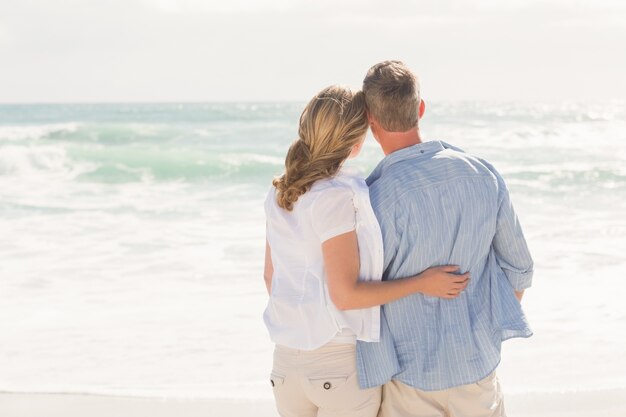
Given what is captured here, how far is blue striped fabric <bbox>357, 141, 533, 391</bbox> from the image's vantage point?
217 centimetres

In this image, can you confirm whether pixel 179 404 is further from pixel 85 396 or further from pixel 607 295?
pixel 607 295

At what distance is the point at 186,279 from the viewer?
6.84 metres

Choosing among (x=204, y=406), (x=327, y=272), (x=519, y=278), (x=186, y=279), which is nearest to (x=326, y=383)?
(x=327, y=272)

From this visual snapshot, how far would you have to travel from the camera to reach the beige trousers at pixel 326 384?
221 centimetres

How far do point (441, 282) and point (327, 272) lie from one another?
29 cm

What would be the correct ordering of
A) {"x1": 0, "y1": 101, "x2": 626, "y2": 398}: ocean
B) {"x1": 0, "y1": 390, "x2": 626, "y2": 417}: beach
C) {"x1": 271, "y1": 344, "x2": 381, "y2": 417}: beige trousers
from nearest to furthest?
{"x1": 271, "y1": 344, "x2": 381, "y2": 417}: beige trousers, {"x1": 0, "y1": 390, "x2": 626, "y2": 417}: beach, {"x1": 0, "y1": 101, "x2": 626, "y2": 398}: ocean

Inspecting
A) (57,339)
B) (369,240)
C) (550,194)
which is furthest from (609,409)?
(550,194)

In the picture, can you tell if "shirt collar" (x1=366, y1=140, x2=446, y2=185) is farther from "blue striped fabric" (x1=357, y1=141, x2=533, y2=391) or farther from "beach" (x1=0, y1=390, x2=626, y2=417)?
"beach" (x1=0, y1=390, x2=626, y2=417)

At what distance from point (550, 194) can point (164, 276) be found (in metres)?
7.64

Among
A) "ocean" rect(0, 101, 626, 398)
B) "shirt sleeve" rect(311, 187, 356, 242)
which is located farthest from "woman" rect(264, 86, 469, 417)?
"ocean" rect(0, 101, 626, 398)

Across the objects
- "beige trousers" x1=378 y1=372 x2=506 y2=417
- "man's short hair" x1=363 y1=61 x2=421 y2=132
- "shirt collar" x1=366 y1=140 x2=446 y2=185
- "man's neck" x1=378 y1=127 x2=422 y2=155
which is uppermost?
"man's short hair" x1=363 y1=61 x2=421 y2=132

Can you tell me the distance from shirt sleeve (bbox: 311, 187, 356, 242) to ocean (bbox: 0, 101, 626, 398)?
0.41 ft

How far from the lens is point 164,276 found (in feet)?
22.8

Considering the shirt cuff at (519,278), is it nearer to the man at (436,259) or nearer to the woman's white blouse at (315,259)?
the man at (436,259)
